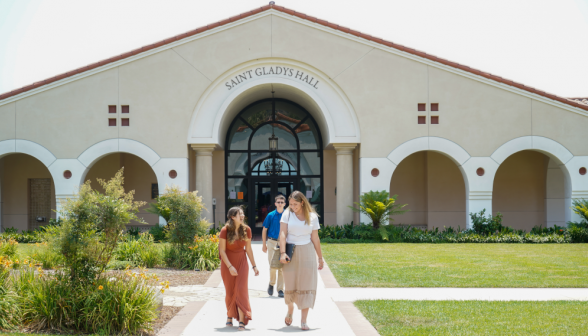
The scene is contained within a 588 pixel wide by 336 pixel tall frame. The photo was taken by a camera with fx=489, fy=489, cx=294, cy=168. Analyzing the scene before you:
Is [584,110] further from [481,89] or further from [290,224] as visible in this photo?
[290,224]

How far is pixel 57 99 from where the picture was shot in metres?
18.3

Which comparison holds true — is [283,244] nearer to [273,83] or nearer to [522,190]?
[273,83]

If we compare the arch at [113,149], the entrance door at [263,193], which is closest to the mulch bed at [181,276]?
the arch at [113,149]

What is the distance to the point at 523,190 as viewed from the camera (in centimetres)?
2108

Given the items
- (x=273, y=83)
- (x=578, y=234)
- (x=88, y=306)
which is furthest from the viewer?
(x=273, y=83)

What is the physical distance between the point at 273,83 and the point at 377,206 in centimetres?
602

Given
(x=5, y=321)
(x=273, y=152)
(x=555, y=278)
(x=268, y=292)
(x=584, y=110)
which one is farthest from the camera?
(x=273, y=152)

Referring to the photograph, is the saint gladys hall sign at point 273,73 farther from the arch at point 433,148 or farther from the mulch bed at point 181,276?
the mulch bed at point 181,276

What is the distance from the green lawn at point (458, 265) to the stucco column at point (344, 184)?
8.31 feet

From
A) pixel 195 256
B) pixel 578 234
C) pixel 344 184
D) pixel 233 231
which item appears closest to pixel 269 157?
pixel 344 184

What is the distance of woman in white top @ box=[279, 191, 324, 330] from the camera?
256 inches

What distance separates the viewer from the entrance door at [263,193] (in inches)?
856

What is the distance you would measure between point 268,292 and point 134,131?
1144 centimetres

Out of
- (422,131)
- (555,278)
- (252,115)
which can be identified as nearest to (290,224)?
(555,278)
